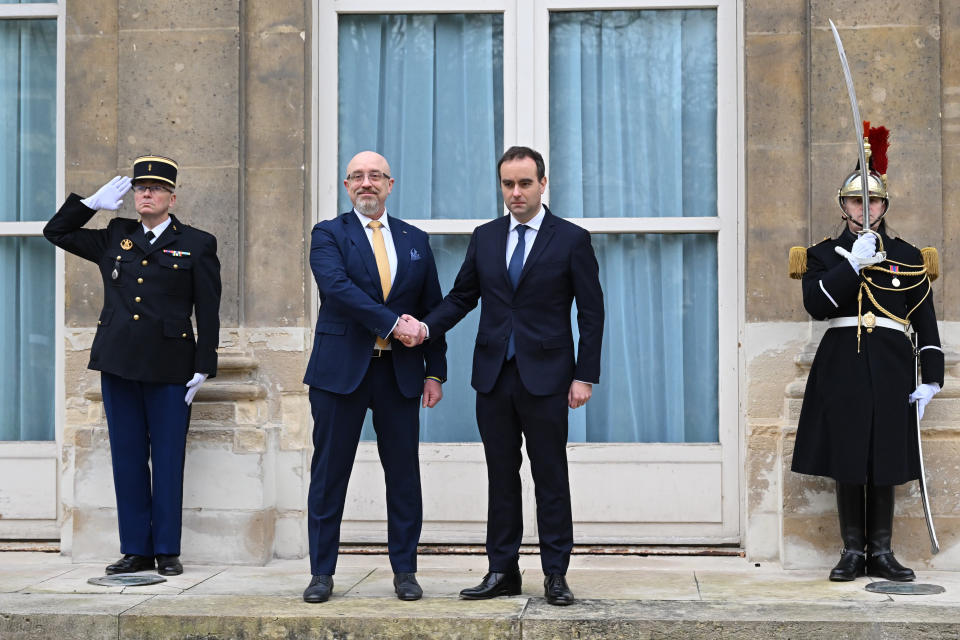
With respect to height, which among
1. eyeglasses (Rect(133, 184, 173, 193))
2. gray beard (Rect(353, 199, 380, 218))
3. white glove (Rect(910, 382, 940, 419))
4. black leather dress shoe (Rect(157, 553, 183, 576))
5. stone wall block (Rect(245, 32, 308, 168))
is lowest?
black leather dress shoe (Rect(157, 553, 183, 576))

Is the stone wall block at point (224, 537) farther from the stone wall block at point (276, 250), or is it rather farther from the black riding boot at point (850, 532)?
the black riding boot at point (850, 532)

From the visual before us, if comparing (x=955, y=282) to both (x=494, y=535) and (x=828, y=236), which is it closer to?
(x=828, y=236)

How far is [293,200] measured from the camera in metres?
6.71

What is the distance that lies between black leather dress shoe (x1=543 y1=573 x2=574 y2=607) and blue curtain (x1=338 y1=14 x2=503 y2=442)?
167cm

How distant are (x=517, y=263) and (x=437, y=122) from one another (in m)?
1.77

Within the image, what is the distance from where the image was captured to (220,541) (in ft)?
21.1

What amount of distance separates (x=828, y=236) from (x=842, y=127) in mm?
523

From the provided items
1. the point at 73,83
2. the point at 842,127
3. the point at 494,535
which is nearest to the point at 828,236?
the point at 842,127

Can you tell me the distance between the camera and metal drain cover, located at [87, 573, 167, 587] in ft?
19.3

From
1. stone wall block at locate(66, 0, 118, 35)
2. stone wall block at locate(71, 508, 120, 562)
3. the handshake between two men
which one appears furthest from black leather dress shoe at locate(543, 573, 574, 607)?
stone wall block at locate(66, 0, 118, 35)

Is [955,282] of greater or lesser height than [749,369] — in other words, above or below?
above

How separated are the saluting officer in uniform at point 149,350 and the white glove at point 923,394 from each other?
3140 mm

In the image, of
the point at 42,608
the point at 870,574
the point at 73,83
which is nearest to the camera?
the point at 42,608

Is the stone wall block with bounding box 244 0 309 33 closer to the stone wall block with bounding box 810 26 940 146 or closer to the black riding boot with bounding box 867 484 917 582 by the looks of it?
the stone wall block with bounding box 810 26 940 146
